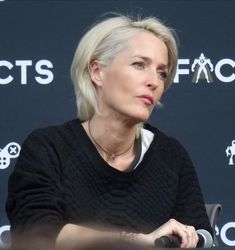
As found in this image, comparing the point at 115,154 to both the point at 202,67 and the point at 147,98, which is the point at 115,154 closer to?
the point at 147,98

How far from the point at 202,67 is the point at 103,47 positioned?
54.1 inches

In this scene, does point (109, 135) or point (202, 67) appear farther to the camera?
point (202, 67)

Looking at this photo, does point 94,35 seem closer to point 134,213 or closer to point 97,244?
point 134,213

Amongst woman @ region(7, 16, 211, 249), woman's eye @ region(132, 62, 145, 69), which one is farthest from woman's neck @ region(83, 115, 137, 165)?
woman's eye @ region(132, 62, 145, 69)

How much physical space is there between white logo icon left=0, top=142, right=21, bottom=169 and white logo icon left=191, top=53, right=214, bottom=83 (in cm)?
73

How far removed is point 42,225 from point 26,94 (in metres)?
1.63

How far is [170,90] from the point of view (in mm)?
3123

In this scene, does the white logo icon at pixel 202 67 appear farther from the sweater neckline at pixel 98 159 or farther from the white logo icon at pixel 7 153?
the sweater neckline at pixel 98 159

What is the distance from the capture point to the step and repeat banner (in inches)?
122

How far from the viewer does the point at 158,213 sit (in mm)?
1702

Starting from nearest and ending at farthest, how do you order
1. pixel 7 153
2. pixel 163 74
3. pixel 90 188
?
pixel 90 188
pixel 163 74
pixel 7 153

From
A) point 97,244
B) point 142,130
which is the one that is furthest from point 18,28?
point 97,244

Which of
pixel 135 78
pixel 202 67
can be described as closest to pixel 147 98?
pixel 135 78

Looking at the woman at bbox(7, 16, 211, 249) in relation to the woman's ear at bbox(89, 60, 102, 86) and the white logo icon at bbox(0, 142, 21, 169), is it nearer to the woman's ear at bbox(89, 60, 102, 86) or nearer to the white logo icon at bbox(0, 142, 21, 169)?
the woman's ear at bbox(89, 60, 102, 86)
